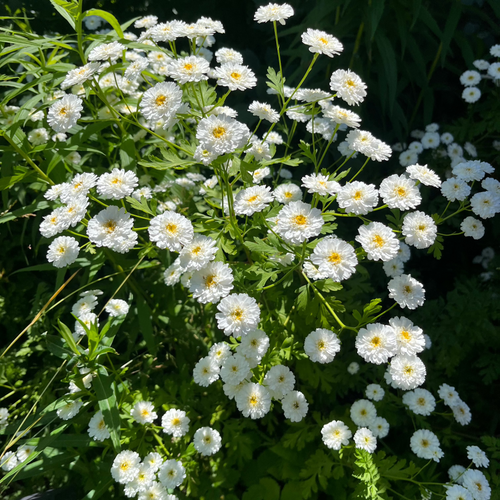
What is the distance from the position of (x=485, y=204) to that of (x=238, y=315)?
2.91ft

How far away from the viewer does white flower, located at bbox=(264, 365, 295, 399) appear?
4.28 feet

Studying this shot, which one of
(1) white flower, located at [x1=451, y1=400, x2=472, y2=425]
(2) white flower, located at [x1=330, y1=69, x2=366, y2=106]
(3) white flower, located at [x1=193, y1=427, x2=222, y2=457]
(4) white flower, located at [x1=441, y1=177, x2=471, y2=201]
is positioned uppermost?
(2) white flower, located at [x1=330, y1=69, x2=366, y2=106]

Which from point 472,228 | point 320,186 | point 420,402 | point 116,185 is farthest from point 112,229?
point 420,402

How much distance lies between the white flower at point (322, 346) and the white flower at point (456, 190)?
600 millimetres

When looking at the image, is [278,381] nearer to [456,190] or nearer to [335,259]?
[335,259]

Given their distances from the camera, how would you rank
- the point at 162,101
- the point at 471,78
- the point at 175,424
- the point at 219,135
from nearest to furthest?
1. the point at 219,135
2. the point at 162,101
3. the point at 175,424
4. the point at 471,78

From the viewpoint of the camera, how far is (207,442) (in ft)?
4.61

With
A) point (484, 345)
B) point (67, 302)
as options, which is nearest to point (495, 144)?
point (484, 345)

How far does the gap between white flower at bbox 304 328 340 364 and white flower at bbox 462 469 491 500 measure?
2.12ft

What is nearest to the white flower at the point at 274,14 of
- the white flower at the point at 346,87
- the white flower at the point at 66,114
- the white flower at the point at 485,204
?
the white flower at the point at 346,87

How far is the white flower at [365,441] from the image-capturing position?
140cm

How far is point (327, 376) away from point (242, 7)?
2317 mm

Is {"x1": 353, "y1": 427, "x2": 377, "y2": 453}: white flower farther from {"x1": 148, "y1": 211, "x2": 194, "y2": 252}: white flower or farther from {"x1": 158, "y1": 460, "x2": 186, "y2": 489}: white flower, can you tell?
{"x1": 148, "y1": 211, "x2": 194, "y2": 252}: white flower

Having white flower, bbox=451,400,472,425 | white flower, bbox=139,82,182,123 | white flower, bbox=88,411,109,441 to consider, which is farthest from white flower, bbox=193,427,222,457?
white flower, bbox=139,82,182,123
